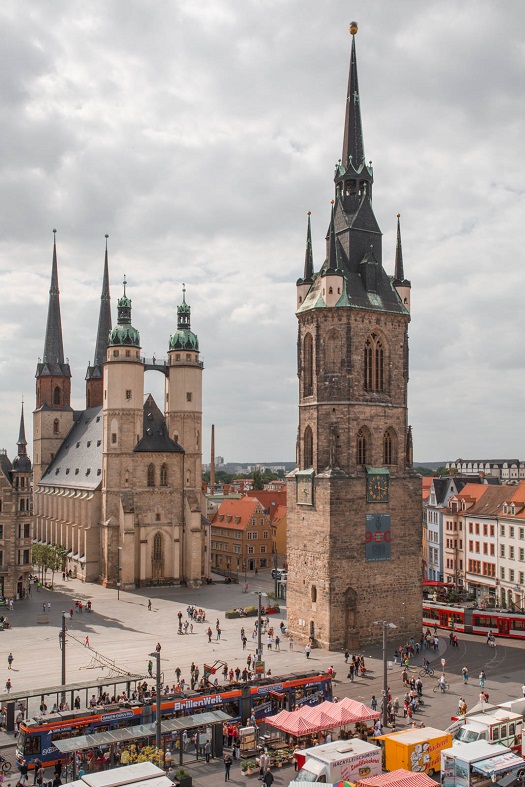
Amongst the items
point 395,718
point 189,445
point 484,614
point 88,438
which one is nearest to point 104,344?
point 88,438

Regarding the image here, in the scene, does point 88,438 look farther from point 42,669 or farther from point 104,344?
point 42,669

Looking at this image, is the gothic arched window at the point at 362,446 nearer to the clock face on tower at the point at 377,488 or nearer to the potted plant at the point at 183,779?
the clock face on tower at the point at 377,488

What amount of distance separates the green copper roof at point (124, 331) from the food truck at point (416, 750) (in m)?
53.4

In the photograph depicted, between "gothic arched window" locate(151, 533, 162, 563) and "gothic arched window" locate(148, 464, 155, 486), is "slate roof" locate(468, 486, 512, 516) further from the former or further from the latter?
"gothic arched window" locate(148, 464, 155, 486)

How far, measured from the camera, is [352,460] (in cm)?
4791

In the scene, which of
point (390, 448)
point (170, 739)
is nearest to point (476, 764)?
point (170, 739)

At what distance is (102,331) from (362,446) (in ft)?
203

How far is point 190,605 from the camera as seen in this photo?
63.2 meters

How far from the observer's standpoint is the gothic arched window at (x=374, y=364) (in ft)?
162

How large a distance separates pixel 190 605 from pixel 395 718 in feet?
106

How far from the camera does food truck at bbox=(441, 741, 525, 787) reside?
24703 mm

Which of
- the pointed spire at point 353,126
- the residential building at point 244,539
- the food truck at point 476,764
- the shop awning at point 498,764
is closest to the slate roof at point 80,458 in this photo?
the residential building at point 244,539

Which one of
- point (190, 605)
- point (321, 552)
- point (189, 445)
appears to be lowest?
point (190, 605)

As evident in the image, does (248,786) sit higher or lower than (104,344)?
lower
